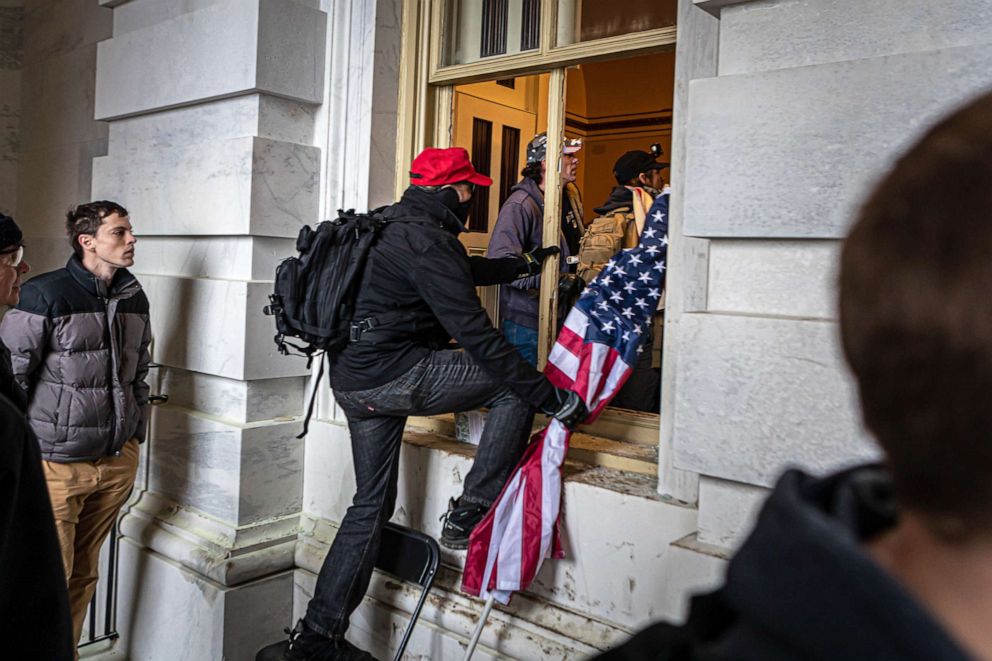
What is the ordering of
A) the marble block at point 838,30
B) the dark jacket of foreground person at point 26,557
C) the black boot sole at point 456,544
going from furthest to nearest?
the black boot sole at point 456,544 → the marble block at point 838,30 → the dark jacket of foreground person at point 26,557

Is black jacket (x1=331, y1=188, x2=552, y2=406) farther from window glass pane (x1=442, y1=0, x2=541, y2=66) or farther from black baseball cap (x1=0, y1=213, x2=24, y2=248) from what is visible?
black baseball cap (x1=0, y1=213, x2=24, y2=248)

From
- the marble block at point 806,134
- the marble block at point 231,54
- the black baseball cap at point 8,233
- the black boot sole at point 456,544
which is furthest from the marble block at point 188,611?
the marble block at point 806,134

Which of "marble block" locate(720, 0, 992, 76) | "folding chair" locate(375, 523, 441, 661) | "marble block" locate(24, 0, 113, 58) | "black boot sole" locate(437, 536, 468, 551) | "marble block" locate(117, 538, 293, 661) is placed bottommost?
"marble block" locate(117, 538, 293, 661)

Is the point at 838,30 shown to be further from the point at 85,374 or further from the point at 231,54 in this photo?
the point at 85,374

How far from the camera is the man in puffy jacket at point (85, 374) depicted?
383 centimetres

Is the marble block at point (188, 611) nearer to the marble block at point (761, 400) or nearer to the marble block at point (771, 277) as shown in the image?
the marble block at point (761, 400)

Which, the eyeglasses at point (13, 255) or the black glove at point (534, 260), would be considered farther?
the black glove at point (534, 260)

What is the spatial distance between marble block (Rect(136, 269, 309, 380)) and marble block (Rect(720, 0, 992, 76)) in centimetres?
270

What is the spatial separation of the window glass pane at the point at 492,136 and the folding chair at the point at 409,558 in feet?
5.47

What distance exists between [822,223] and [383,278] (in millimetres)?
1743

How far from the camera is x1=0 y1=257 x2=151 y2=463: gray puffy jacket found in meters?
3.79

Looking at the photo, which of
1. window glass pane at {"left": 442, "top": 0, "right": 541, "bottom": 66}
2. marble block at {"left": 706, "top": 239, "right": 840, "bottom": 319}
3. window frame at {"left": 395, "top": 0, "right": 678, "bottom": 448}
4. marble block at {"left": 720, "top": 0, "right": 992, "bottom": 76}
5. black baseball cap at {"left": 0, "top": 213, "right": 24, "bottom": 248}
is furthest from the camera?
window glass pane at {"left": 442, "top": 0, "right": 541, "bottom": 66}

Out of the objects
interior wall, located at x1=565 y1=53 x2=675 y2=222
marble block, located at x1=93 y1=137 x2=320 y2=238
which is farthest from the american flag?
interior wall, located at x1=565 y1=53 x2=675 y2=222

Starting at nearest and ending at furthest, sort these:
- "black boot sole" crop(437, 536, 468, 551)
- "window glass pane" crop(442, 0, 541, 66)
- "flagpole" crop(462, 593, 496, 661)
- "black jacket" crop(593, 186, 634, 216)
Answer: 1. "flagpole" crop(462, 593, 496, 661)
2. "black boot sole" crop(437, 536, 468, 551)
3. "window glass pane" crop(442, 0, 541, 66)
4. "black jacket" crop(593, 186, 634, 216)
